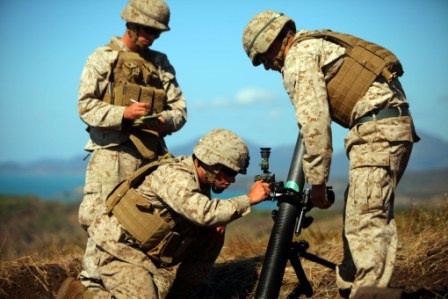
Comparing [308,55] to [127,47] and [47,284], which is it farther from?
[47,284]

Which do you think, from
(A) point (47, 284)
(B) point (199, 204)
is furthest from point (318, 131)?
(A) point (47, 284)

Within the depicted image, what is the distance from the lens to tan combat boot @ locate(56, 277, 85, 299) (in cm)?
642

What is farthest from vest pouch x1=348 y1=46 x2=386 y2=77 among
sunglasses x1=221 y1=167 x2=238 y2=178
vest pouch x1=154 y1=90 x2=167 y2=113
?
vest pouch x1=154 y1=90 x2=167 y2=113

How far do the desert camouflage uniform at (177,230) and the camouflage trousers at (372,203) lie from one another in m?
0.84

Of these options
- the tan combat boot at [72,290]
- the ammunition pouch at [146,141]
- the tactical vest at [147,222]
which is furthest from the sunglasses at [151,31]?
the tan combat boot at [72,290]

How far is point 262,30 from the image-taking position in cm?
566

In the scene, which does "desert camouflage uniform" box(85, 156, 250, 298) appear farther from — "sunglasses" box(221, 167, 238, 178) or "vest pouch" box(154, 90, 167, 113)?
"vest pouch" box(154, 90, 167, 113)

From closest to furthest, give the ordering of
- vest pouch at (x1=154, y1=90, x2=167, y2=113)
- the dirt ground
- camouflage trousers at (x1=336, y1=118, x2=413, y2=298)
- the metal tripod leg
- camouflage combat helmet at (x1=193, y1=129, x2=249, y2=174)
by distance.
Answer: camouflage trousers at (x1=336, y1=118, x2=413, y2=298), camouflage combat helmet at (x1=193, y1=129, x2=249, y2=174), the metal tripod leg, the dirt ground, vest pouch at (x1=154, y1=90, x2=167, y2=113)

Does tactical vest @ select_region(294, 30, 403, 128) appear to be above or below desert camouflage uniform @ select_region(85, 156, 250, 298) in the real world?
above

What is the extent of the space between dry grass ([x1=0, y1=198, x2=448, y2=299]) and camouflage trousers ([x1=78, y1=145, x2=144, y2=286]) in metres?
1.11

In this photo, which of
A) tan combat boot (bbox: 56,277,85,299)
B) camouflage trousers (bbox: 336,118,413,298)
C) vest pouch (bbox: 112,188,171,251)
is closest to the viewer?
camouflage trousers (bbox: 336,118,413,298)

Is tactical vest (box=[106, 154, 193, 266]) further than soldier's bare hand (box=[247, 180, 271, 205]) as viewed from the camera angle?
Yes

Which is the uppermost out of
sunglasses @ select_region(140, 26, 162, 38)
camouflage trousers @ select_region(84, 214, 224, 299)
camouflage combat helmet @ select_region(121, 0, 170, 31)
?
camouflage combat helmet @ select_region(121, 0, 170, 31)

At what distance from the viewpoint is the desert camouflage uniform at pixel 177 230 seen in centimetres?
568
